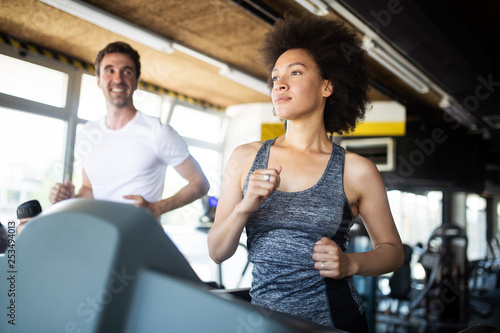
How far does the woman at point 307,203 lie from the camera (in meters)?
1.01

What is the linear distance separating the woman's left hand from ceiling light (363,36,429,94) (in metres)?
3.41

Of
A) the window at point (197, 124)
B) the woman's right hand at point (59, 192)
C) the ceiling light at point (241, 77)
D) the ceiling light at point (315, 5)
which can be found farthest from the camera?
the window at point (197, 124)

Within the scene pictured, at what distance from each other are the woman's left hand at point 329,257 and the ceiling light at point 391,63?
11.2 feet

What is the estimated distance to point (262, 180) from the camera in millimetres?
862

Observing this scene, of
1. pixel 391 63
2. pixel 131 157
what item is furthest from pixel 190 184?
pixel 391 63

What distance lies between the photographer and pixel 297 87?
3.90 feet

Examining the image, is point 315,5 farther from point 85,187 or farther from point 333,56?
point 85,187

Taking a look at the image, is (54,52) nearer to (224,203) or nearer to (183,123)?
(183,123)

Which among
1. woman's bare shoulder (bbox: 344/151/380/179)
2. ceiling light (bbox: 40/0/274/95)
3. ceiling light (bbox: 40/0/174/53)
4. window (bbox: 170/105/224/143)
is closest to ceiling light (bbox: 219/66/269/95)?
ceiling light (bbox: 40/0/274/95)

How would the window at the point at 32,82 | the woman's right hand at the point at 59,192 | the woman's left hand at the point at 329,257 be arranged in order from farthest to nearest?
the window at the point at 32,82 → the woman's right hand at the point at 59,192 → the woman's left hand at the point at 329,257

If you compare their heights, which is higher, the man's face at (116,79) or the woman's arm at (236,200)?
the man's face at (116,79)

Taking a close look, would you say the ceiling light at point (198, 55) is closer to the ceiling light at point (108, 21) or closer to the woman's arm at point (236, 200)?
the ceiling light at point (108, 21)

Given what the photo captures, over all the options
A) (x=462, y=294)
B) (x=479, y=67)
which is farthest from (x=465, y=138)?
(x=479, y=67)

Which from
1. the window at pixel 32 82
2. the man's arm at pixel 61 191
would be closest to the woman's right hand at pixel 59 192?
the man's arm at pixel 61 191
